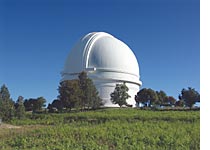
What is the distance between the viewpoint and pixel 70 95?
42.9 feet

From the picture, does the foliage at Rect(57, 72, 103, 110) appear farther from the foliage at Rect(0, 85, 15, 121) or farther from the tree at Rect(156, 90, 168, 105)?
the tree at Rect(156, 90, 168, 105)

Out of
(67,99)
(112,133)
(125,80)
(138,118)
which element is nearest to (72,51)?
(125,80)

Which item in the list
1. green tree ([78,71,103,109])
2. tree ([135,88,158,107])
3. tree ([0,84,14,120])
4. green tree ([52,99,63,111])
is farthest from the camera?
tree ([135,88,158,107])

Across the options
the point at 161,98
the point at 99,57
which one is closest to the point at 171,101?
the point at 161,98

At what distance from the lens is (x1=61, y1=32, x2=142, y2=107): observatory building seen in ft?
71.6

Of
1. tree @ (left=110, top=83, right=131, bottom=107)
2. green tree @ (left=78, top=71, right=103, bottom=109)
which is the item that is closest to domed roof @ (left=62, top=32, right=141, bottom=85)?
tree @ (left=110, top=83, right=131, bottom=107)

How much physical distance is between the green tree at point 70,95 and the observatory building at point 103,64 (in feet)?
24.2

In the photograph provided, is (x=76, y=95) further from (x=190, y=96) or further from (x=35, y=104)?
Answer: (x=190, y=96)

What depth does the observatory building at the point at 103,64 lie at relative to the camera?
21.8 m

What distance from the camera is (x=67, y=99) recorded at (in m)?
12.9

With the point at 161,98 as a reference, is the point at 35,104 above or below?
below

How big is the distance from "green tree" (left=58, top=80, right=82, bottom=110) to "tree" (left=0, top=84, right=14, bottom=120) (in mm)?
4089

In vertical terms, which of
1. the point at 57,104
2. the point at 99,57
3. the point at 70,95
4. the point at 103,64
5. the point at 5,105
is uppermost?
the point at 99,57
